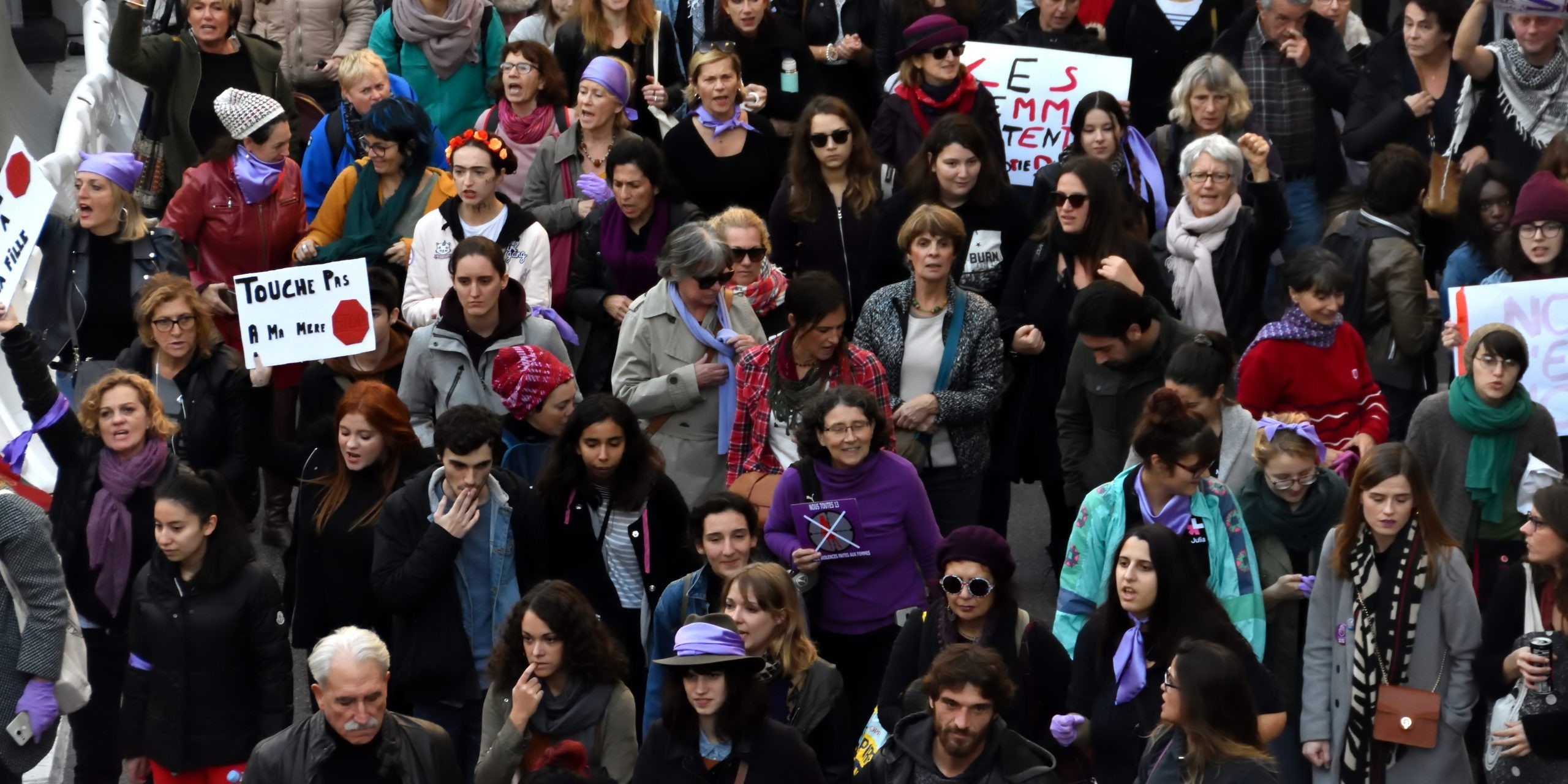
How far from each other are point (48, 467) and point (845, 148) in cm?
381

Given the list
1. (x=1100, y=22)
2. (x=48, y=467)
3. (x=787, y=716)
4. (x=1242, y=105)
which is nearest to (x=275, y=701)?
(x=787, y=716)

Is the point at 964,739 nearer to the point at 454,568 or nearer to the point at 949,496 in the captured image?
the point at 454,568

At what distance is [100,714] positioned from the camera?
8.52m

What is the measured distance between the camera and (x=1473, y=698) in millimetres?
7602

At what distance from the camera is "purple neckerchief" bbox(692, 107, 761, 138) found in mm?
10656

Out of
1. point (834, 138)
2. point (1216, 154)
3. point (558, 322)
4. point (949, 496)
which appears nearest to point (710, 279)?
point (558, 322)

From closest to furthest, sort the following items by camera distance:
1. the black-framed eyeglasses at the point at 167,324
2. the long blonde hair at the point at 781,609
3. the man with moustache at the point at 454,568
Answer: the long blonde hair at the point at 781,609, the man with moustache at the point at 454,568, the black-framed eyeglasses at the point at 167,324

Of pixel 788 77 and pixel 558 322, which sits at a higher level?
pixel 788 77

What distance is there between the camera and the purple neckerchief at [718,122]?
35.0 ft

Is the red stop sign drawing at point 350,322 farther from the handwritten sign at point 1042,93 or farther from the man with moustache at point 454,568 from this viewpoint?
the handwritten sign at point 1042,93

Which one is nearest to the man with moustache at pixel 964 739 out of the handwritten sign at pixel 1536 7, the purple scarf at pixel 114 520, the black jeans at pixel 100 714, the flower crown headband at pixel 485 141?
the purple scarf at pixel 114 520

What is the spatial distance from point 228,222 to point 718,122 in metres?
2.45

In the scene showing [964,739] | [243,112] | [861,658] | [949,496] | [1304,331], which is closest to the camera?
[964,739]

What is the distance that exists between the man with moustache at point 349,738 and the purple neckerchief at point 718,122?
4.41 metres
